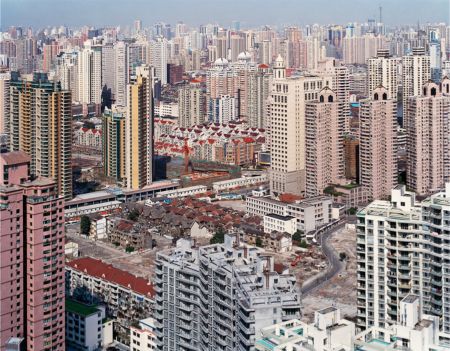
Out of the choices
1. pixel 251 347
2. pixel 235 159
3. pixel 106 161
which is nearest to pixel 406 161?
pixel 235 159

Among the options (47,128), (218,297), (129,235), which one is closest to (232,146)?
(47,128)

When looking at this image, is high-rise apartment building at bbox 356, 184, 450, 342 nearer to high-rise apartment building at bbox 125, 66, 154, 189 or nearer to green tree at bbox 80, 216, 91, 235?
green tree at bbox 80, 216, 91, 235

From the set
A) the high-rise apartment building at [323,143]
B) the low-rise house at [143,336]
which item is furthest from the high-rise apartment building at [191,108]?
the low-rise house at [143,336]

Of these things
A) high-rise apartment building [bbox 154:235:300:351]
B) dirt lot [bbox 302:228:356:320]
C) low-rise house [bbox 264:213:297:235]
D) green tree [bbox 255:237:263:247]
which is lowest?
dirt lot [bbox 302:228:356:320]

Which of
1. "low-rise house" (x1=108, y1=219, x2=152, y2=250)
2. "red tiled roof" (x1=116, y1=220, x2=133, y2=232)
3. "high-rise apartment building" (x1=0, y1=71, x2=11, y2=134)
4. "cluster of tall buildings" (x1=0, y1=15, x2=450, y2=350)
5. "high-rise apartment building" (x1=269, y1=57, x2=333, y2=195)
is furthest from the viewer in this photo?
"high-rise apartment building" (x1=0, y1=71, x2=11, y2=134)

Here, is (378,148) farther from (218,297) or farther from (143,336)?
(218,297)

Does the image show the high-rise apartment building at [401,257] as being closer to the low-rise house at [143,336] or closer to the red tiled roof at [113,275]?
the low-rise house at [143,336]

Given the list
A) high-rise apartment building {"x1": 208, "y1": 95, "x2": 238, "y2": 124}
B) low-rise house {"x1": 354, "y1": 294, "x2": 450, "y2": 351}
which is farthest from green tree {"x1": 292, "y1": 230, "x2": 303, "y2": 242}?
high-rise apartment building {"x1": 208, "y1": 95, "x2": 238, "y2": 124}
